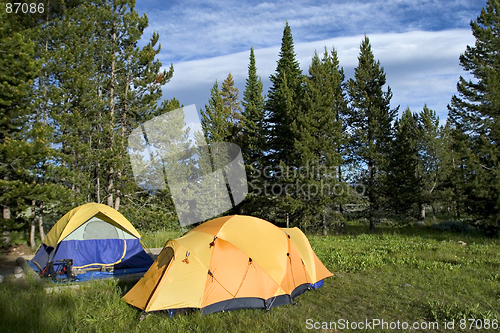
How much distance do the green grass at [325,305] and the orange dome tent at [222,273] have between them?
0.23m

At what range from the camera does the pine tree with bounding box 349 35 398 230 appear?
2231cm

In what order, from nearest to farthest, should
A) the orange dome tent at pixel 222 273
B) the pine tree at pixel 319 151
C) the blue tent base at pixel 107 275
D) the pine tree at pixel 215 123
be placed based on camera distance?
1. the orange dome tent at pixel 222 273
2. the blue tent base at pixel 107 275
3. the pine tree at pixel 319 151
4. the pine tree at pixel 215 123

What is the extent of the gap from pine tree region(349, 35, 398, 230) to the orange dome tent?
55.5 feet

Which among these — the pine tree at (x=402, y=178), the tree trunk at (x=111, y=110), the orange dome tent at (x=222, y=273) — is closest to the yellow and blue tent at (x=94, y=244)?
Answer: the orange dome tent at (x=222, y=273)

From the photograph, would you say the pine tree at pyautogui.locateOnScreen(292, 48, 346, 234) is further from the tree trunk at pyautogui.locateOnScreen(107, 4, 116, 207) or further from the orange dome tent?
the orange dome tent

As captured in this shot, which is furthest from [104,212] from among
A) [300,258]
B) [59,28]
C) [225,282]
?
[59,28]

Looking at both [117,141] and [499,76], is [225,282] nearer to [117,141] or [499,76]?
[117,141]

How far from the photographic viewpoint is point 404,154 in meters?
23.0

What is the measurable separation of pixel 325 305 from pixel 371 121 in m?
18.5

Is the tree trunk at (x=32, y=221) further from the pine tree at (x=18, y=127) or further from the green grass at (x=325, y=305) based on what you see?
the green grass at (x=325, y=305)

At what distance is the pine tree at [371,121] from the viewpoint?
22312mm

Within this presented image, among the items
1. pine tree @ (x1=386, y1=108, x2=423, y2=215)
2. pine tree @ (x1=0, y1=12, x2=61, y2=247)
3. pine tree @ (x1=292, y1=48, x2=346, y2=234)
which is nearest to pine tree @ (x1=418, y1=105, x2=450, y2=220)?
pine tree @ (x1=386, y1=108, x2=423, y2=215)

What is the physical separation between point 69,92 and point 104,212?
7.80 m

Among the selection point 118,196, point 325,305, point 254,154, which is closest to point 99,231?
point 325,305
